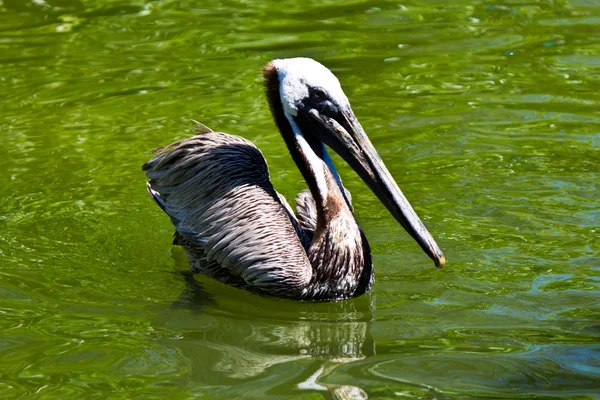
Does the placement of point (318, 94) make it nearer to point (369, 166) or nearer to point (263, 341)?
point (369, 166)

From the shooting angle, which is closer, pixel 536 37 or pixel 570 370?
pixel 570 370

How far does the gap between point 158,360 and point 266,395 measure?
0.69 m

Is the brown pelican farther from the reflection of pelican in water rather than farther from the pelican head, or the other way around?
the reflection of pelican in water

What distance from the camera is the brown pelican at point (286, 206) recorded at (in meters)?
5.72

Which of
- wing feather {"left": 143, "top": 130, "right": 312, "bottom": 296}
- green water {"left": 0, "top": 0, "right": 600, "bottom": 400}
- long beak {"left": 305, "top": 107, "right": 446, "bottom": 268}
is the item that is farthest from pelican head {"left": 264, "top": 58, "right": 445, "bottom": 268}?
green water {"left": 0, "top": 0, "right": 600, "bottom": 400}

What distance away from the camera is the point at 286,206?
6410 millimetres

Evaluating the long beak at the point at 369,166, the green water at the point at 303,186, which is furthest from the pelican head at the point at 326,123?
the green water at the point at 303,186

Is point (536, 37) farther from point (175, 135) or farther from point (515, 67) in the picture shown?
point (175, 135)

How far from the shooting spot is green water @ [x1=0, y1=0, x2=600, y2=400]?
194 inches

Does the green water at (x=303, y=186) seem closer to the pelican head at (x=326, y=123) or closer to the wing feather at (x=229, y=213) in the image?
the wing feather at (x=229, y=213)

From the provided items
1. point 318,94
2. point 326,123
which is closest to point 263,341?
point 326,123

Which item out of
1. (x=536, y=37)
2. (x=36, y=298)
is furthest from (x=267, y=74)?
(x=536, y=37)

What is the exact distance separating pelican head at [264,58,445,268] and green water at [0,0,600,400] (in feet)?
1.82

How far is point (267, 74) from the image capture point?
6047 millimetres
